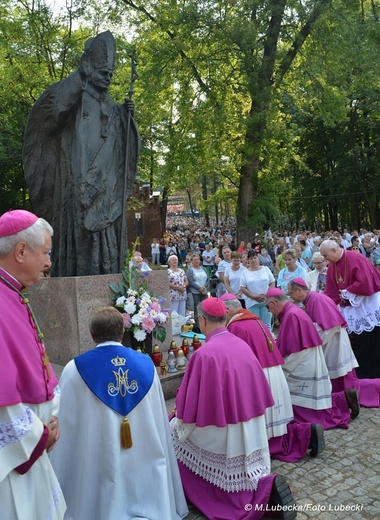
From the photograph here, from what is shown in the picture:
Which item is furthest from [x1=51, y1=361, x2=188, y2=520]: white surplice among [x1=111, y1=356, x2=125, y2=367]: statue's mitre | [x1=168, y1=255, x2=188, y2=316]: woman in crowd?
[x1=168, y1=255, x2=188, y2=316]: woman in crowd

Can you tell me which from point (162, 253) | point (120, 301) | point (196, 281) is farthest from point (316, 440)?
point (162, 253)

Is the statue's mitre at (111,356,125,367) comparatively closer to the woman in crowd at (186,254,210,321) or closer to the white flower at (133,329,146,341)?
the white flower at (133,329,146,341)

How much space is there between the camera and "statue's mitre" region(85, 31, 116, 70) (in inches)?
233

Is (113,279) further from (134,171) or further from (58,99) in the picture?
(58,99)

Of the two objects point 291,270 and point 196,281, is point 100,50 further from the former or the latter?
point 196,281

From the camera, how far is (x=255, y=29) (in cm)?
1803

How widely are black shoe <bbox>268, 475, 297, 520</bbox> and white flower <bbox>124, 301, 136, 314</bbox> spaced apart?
2.60 metres

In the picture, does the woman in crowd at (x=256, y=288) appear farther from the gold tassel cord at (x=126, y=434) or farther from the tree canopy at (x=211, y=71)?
the tree canopy at (x=211, y=71)

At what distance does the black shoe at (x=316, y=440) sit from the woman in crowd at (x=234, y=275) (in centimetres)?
471

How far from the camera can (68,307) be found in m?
5.68

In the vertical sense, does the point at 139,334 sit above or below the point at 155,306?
below

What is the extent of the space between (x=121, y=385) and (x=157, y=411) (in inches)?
14.1

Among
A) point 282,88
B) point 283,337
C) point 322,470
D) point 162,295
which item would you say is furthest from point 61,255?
point 282,88

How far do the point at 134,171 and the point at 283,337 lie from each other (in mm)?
3030
